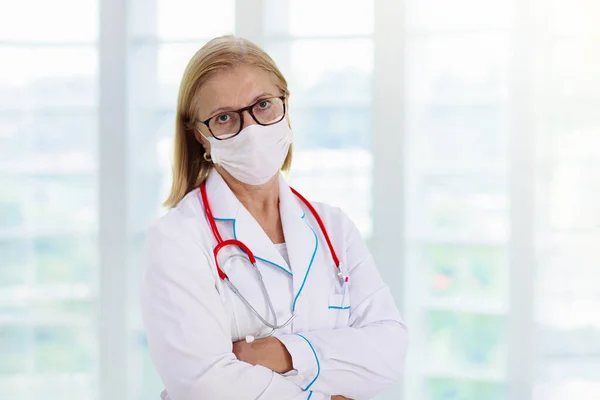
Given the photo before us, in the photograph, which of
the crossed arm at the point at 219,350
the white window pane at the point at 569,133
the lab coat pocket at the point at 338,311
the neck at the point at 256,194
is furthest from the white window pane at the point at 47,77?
the white window pane at the point at 569,133

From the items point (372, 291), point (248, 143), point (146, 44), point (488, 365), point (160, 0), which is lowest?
point (488, 365)

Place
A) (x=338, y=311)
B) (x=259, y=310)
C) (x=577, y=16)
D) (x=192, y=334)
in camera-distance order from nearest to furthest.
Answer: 1. (x=192, y=334)
2. (x=259, y=310)
3. (x=338, y=311)
4. (x=577, y=16)

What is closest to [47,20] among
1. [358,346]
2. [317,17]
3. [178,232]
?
[317,17]

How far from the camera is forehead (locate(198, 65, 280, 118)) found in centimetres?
152

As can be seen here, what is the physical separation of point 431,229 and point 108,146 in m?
1.30

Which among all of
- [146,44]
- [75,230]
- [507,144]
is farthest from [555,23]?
[75,230]

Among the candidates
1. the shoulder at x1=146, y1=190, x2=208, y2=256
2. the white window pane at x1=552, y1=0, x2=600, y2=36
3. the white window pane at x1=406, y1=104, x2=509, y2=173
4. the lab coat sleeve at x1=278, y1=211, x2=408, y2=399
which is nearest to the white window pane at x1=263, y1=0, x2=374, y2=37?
the white window pane at x1=406, y1=104, x2=509, y2=173

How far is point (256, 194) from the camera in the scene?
64.6 inches

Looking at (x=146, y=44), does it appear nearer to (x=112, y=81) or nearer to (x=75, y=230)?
(x=112, y=81)

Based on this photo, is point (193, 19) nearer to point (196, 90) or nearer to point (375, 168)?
point (375, 168)

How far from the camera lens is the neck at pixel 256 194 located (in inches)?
63.6

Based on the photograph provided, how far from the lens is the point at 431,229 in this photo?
8.61 feet

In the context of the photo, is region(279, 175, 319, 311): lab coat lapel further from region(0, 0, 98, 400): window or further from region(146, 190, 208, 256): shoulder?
region(0, 0, 98, 400): window

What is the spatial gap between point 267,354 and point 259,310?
101mm
